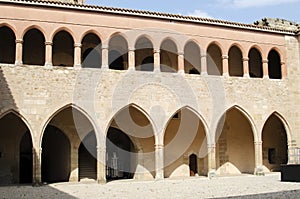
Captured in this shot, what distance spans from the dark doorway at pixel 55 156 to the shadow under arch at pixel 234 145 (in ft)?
23.4

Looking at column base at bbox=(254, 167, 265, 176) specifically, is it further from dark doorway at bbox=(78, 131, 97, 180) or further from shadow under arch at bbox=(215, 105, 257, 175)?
dark doorway at bbox=(78, 131, 97, 180)

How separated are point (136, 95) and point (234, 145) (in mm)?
6384

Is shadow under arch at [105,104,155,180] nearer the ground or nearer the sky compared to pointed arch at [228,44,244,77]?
nearer the ground

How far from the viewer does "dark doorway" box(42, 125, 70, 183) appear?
20094 millimetres

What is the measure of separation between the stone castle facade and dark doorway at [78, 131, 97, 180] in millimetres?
52

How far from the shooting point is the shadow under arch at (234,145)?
2205cm

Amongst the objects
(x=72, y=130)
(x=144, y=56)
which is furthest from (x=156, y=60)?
(x=72, y=130)

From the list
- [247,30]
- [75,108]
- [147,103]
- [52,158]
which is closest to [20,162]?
[52,158]

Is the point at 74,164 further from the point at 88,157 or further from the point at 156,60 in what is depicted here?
the point at 156,60

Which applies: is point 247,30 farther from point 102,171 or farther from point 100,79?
point 102,171

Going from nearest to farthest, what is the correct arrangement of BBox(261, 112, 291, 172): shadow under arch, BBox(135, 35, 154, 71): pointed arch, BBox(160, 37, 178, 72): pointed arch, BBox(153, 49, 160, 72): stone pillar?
BBox(153, 49, 160, 72): stone pillar < BBox(135, 35, 154, 71): pointed arch < BBox(160, 37, 178, 72): pointed arch < BBox(261, 112, 291, 172): shadow under arch

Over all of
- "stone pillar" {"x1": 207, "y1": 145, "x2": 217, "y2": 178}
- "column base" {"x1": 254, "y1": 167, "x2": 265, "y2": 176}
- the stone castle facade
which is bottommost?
"column base" {"x1": 254, "y1": 167, "x2": 265, "y2": 176}

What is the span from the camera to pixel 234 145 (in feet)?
73.3

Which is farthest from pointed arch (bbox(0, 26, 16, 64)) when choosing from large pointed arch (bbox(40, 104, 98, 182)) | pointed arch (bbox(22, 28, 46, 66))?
large pointed arch (bbox(40, 104, 98, 182))
